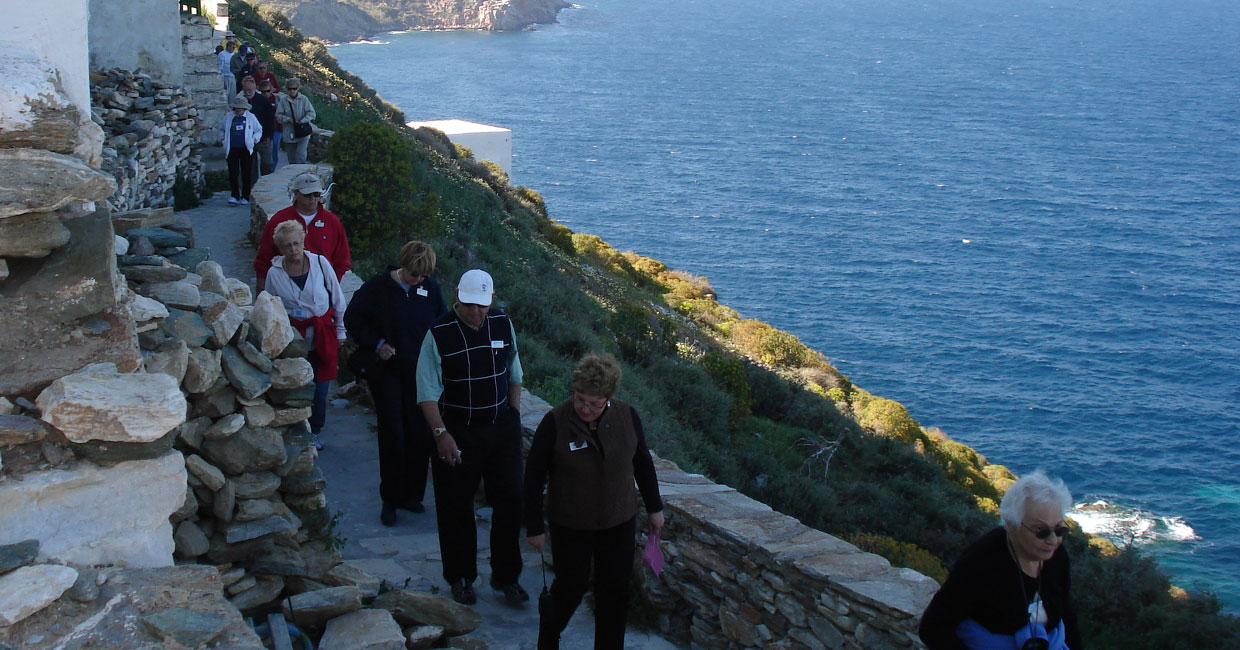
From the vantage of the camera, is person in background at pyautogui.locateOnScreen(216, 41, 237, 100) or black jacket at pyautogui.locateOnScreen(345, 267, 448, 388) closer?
black jacket at pyautogui.locateOnScreen(345, 267, 448, 388)

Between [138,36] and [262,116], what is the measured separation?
2.01m

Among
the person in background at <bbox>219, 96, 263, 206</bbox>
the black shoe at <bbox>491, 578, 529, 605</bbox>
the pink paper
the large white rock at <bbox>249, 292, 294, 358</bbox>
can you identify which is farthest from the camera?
the person in background at <bbox>219, 96, 263, 206</bbox>

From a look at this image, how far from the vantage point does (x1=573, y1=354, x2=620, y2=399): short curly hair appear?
15.0 ft

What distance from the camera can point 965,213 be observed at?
7900cm

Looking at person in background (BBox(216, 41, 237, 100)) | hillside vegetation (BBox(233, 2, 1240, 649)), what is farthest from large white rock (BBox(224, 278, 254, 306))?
person in background (BBox(216, 41, 237, 100))

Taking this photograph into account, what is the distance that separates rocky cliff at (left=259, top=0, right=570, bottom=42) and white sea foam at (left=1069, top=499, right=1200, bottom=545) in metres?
125

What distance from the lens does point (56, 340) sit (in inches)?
146

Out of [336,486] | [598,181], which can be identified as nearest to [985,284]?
[598,181]

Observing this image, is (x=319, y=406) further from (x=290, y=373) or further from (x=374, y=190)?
(x=374, y=190)

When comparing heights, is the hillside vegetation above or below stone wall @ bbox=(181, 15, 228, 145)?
below

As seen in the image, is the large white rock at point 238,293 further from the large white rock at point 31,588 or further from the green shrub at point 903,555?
the green shrub at point 903,555

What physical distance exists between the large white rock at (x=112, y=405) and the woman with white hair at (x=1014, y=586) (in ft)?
9.05

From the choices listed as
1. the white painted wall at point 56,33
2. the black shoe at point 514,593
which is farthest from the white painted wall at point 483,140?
the white painted wall at point 56,33

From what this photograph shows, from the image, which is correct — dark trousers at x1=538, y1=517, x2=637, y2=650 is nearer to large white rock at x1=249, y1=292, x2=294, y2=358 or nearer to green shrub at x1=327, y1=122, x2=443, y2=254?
large white rock at x1=249, y1=292, x2=294, y2=358
